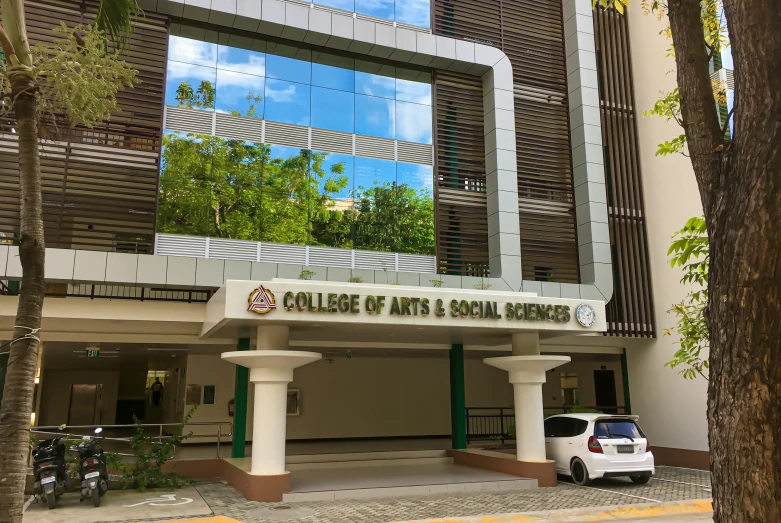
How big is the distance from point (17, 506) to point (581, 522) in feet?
27.1

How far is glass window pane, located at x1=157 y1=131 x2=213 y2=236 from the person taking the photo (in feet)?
49.2

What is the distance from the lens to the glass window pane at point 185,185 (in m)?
15.0

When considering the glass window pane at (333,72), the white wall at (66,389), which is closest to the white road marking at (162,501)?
the glass window pane at (333,72)

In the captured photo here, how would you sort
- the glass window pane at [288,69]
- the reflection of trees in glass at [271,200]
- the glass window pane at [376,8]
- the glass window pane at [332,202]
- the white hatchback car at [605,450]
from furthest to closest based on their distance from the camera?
the glass window pane at [376,8] → the glass window pane at [288,69] → the glass window pane at [332,202] → the reflection of trees in glass at [271,200] → the white hatchback car at [605,450]

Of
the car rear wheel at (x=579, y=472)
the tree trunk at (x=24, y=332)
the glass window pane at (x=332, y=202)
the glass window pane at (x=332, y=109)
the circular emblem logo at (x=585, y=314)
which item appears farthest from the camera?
the glass window pane at (x=332, y=109)

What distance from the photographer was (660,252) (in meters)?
18.5

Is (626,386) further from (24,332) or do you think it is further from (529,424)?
(24,332)

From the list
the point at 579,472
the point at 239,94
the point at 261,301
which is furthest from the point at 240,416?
the point at 239,94

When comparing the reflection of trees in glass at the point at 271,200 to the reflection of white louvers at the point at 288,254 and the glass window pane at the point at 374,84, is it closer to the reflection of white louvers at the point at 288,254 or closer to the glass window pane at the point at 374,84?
the reflection of white louvers at the point at 288,254

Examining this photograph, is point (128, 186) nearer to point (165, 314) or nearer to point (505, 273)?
point (165, 314)

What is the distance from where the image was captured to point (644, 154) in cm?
1938

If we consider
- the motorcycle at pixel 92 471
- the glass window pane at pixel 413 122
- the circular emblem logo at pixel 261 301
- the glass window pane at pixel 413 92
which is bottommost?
the motorcycle at pixel 92 471

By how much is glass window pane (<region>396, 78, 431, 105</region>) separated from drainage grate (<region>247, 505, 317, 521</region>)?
11.5 metres

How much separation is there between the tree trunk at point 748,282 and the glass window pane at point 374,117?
13774mm
